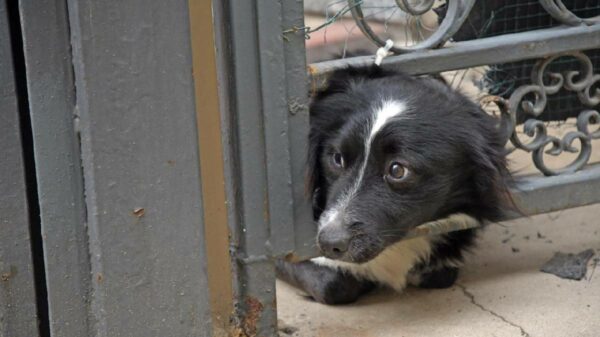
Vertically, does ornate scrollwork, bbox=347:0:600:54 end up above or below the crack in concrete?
above

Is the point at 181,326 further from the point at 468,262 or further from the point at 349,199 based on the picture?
the point at 468,262

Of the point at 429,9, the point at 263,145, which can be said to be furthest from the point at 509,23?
the point at 263,145

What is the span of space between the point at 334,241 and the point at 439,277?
78 centimetres

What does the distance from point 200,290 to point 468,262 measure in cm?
135

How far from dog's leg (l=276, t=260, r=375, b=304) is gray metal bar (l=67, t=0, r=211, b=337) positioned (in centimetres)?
69

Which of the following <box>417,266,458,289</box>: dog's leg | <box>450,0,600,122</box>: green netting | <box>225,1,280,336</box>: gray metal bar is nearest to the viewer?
<box>225,1,280,336</box>: gray metal bar

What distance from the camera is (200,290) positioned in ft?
8.85

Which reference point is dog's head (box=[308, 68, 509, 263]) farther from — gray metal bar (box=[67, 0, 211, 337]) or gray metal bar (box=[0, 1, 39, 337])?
gray metal bar (box=[0, 1, 39, 337])

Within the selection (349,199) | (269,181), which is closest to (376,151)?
(349,199)

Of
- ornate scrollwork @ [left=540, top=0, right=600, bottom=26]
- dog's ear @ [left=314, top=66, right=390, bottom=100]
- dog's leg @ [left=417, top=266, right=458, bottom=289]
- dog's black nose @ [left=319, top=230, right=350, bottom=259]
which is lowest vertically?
dog's leg @ [left=417, top=266, right=458, bottom=289]

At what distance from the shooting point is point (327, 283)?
3273 mm

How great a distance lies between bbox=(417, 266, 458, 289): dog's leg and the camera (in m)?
3.42

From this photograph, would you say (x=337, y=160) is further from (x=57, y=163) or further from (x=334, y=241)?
(x=57, y=163)

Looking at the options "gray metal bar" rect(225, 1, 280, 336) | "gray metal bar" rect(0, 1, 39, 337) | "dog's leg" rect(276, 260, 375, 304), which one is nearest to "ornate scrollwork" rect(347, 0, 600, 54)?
"gray metal bar" rect(225, 1, 280, 336)
